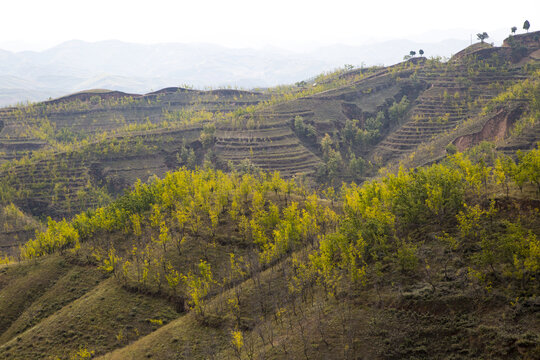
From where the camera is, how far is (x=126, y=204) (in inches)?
2953

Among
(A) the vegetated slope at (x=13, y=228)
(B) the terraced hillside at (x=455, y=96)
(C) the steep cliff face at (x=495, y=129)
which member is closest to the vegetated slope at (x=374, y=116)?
(B) the terraced hillside at (x=455, y=96)

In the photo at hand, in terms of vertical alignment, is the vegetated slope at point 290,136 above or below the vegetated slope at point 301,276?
above

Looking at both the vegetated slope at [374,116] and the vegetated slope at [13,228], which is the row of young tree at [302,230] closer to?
the vegetated slope at [13,228]

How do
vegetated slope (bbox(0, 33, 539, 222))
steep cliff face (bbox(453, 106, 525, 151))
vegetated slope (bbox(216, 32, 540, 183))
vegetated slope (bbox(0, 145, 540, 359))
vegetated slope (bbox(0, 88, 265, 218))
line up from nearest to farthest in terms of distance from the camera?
vegetated slope (bbox(0, 145, 540, 359)) < steep cliff face (bbox(453, 106, 525, 151)) < vegetated slope (bbox(0, 88, 265, 218)) < vegetated slope (bbox(0, 33, 539, 222)) < vegetated slope (bbox(216, 32, 540, 183))

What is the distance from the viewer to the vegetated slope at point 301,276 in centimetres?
3497

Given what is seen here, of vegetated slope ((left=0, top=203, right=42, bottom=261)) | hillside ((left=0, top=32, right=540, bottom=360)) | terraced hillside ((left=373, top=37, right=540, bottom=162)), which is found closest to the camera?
hillside ((left=0, top=32, right=540, bottom=360))

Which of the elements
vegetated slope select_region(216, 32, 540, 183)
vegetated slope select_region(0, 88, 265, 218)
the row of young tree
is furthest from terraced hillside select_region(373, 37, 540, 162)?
the row of young tree

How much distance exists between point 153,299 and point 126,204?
83.5 feet

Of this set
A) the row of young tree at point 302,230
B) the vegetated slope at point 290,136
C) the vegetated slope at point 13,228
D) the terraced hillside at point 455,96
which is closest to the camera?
the row of young tree at point 302,230

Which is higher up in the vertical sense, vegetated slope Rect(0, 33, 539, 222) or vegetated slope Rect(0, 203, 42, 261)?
vegetated slope Rect(0, 33, 539, 222)

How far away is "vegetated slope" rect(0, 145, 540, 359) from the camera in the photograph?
3497 cm

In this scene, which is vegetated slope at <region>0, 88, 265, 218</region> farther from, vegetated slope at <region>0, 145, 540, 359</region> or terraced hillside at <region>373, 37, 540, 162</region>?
terraced hillside at <region>373, 37, 540, 162</region>

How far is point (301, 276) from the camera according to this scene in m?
49.3

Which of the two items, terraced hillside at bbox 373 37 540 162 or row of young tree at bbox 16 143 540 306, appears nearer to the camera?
row of young tree at bbox 16 143 540 306
